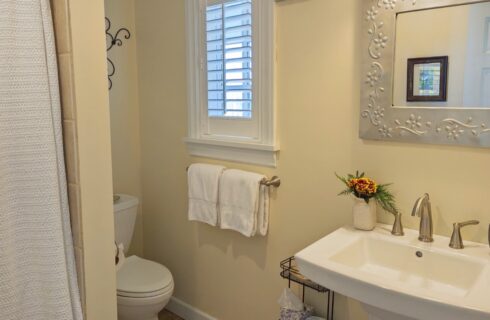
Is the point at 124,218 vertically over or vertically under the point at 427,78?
under

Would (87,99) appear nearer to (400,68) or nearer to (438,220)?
(400,68)

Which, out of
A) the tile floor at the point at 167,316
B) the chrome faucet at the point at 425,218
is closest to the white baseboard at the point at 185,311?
the tile floor at the point at 167,316

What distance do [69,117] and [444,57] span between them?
1.32m

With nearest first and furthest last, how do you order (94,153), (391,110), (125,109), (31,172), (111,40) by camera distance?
(31,172), (94,153), (391,110), (111,40), (125,109)

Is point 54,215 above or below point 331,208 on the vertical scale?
above

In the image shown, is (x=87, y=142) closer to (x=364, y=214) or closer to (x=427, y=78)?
(x=364, y=214)

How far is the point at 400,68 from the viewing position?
1649 mm

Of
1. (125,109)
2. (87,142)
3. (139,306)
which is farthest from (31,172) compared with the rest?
(125,109)

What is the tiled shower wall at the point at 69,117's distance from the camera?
1123 millimetres

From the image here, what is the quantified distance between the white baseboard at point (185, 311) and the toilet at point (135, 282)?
1.24 feet

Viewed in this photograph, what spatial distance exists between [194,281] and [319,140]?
131 centimetres

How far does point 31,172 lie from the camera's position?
109cm

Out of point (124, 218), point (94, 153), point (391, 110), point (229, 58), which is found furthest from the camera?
point (124, 218)

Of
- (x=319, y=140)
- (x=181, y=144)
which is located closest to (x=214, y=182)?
(x=181, y=144)
